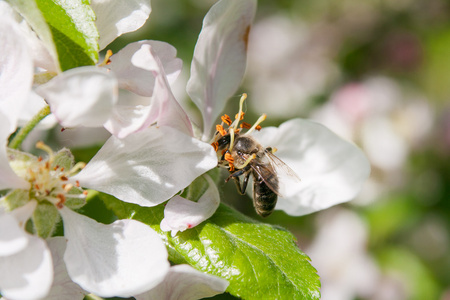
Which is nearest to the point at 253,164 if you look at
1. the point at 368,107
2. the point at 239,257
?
the point at 239,257

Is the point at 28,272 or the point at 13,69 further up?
the point at 13,69

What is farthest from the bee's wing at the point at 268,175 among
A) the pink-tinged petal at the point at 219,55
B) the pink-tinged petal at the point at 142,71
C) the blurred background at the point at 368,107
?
the blurred background at the point at 368,107

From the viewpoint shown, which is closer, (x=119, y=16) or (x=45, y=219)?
(x=45, y=219)

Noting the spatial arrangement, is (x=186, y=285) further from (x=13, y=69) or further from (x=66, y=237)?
(x=13, y=69)

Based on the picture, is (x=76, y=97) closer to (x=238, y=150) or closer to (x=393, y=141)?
(x=238, y=150)

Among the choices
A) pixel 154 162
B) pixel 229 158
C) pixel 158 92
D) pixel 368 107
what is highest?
pixel 158 92

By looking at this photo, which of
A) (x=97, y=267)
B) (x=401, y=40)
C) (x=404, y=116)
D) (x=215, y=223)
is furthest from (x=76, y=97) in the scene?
(x=401, y=40)

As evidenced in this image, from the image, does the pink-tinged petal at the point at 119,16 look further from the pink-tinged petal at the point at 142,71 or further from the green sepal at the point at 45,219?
the green sepal at the point at 45,219
